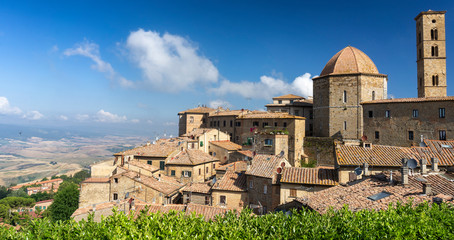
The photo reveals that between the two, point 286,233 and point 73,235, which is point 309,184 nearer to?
point 286,233

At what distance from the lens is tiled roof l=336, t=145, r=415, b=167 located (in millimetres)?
21125

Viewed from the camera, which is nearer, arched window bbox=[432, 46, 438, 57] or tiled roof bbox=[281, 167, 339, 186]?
tiled roof bbox=[281, 167, 339, 186]

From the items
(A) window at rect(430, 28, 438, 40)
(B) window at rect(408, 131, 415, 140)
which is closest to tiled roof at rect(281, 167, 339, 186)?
(B) window at rect(408, 131, 415, 140)

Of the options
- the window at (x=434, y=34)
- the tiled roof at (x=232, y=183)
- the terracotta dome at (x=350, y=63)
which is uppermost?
the window at (x=434, y=34)

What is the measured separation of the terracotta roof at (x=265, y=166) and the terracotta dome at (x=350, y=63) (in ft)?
73.5

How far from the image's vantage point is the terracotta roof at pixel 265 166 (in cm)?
2549

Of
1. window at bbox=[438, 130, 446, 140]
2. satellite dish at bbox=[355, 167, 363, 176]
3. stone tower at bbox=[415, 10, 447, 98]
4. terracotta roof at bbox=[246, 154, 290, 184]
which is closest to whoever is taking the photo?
satellite dish at bbox=[355, 167, 363, 176]

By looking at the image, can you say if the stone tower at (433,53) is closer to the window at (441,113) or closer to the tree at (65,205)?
the window at (441,113)

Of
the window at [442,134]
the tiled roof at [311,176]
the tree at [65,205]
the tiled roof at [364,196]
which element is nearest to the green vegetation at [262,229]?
the tiled roof at [364,196]

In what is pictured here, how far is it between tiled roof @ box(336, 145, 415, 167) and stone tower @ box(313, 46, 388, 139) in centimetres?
1884

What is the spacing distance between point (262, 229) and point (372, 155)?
1748cm

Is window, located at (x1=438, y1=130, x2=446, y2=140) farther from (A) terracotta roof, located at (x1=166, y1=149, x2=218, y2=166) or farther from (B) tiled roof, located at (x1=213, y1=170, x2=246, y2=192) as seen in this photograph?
(A) terracotta roof, located at (x1=166, y1=149, x2=218, y2=166)

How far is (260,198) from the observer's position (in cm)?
2542

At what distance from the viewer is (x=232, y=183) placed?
2781 centimetres
